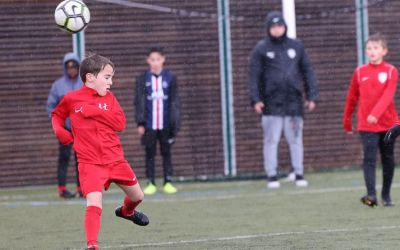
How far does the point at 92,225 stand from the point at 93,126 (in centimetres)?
92

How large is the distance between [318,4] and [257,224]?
8.69 m

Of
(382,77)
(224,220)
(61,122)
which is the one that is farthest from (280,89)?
(61,122)

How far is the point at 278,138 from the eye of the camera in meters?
16.7

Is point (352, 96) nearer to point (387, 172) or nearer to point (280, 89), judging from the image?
point (387, 172)

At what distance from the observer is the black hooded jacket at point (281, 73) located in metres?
16.7

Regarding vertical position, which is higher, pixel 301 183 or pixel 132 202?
pixel 132 202

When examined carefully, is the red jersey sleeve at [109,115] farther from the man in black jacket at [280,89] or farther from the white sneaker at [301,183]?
the white sneaker at [301,183]

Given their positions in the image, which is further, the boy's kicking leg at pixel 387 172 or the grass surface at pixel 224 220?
the boy's kicking leg at pixel 387 172

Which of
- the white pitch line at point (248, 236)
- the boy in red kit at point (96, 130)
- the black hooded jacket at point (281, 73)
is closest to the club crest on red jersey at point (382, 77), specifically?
the white pitch line at point (248, 236)

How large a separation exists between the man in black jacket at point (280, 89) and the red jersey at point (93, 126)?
6.86m

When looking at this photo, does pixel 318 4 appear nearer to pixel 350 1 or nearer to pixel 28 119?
pixel 350 1

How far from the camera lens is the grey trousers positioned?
16672 millimetres

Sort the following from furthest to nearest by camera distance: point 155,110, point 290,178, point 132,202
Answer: point 290,178
point 155,110
point 132,202

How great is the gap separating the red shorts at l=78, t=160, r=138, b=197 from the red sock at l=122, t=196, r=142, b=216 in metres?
0.43
